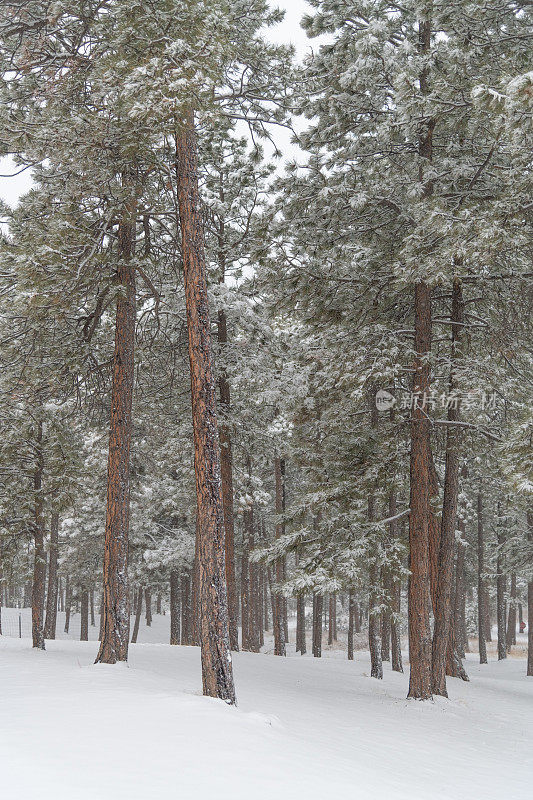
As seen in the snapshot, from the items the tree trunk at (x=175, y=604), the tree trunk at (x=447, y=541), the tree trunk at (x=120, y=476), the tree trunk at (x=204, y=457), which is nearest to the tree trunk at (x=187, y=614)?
the tree trunk at (x=175, y=604)

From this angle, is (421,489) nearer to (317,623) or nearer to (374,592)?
(374,592)

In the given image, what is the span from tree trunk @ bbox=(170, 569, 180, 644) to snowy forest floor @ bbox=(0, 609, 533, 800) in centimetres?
1455

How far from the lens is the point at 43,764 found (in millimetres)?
4270

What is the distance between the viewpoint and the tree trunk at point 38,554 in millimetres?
14859

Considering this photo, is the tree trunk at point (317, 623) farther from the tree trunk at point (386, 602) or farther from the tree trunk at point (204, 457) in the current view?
the tree trunk at point (204, 457)

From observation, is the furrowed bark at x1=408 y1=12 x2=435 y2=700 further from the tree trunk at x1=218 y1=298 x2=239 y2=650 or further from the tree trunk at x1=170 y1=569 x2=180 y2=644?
the tree trunk at x1=170 y1=569 x2=180 y2=644

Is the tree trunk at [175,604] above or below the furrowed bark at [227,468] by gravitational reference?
below

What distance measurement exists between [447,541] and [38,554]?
33.1ft

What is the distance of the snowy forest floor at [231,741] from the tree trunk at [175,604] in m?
14.6

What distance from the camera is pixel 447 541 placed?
42.4ft

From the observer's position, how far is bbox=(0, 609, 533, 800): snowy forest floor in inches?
171

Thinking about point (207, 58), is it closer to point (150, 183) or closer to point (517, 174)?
point (150, 183)

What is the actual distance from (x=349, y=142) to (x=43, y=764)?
35.3 ft

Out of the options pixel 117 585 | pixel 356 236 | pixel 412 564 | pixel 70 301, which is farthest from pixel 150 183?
pixel 412 564
